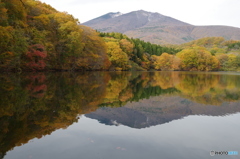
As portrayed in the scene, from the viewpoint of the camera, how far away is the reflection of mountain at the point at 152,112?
783 cm

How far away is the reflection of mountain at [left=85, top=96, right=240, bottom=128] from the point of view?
783 centimetres

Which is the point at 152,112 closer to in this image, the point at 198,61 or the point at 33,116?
the point at 33,116

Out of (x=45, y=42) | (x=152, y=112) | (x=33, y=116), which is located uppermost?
(x=45, y=42)

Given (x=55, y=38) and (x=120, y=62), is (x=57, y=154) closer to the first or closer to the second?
(x=55, y=38)

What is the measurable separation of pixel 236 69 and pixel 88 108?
11576 centimetres

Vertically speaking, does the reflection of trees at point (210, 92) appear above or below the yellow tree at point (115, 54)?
below

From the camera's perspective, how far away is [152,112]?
375 inches

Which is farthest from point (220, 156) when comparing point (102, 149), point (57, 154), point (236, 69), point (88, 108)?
point (236, 69)

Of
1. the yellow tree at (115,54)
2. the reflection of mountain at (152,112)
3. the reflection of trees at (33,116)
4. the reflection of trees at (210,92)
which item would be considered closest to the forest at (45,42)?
the yellow tree at (115,54)

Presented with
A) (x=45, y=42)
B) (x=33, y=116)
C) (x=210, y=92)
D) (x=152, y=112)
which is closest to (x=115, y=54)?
(x=45, y=42)

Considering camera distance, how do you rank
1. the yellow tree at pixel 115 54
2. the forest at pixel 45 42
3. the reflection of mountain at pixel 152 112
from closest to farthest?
the reflection of mountain at pixel 152 112 → the forest at pixel 45 42 → the yellow tree at pixel 115 54

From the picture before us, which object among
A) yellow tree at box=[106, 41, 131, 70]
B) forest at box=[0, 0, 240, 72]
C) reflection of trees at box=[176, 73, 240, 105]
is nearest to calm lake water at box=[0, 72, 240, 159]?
reflection of trees at box=[176, 73, 240, 105]

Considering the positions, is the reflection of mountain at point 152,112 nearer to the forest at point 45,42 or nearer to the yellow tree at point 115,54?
the forest at point 45,42

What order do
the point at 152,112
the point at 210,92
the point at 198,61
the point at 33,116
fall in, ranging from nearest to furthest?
the point at 33,116 < the point at 152,112 < the point at 210,92 < the point at 198,61
